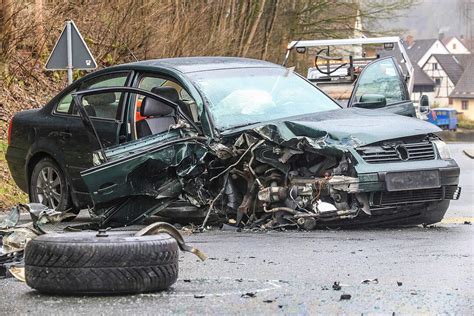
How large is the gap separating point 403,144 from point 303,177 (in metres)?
0.89

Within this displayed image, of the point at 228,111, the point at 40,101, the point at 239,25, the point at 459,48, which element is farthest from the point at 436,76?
the point at 228,111

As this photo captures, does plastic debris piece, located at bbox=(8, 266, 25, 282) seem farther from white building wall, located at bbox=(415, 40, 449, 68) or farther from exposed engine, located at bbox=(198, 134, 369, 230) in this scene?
white building wall, located at bbox=(415, 40, 449, 68)

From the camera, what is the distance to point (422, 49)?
148875 millimetres

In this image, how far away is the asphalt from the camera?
5.71 metres

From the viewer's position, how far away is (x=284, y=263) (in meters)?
7.38

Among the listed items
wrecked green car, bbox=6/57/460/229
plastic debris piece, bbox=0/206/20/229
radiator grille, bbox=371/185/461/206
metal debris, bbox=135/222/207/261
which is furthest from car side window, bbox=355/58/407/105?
metal debris, bbox=135/222/207/261

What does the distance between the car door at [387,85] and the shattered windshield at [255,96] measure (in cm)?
215

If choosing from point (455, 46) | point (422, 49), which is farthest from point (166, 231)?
point (455, 46)

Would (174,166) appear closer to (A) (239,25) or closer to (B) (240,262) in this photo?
(B) (240,262)

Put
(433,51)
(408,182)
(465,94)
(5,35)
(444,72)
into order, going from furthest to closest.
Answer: (433,51) < (444,72) < (465,94) < (5,35) < (408,182)

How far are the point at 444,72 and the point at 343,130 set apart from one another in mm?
129142

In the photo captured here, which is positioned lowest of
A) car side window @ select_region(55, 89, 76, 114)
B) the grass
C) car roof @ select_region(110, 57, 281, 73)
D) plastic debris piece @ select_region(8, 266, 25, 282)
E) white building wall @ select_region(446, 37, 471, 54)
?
white building wall @ select_region(446, 37, 471, 54)

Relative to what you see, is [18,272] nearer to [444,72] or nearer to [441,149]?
[441,149]

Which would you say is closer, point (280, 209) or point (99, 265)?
point (99, 265)
